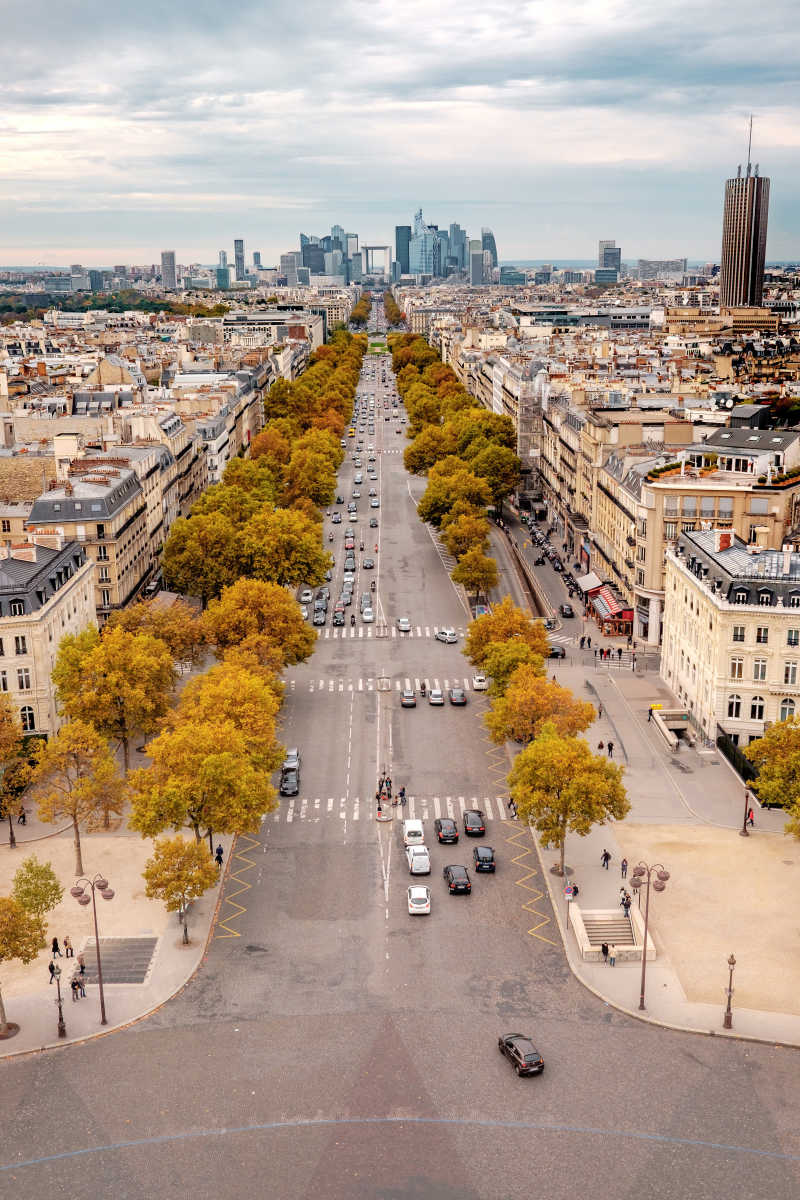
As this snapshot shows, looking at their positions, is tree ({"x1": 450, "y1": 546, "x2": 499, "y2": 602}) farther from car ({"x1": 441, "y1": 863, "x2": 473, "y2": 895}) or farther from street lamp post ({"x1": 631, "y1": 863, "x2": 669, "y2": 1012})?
car ({"x1": 441, "y1": 863, "x2": 473, "y2": 895})

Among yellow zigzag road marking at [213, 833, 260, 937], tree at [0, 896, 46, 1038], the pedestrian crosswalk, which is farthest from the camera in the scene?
the pedestrian crosswalk

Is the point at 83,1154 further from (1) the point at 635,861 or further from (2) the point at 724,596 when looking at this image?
(2) the point at 724,596

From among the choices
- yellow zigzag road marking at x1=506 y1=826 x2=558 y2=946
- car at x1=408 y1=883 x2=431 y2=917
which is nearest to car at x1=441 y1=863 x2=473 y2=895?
car at x1=408 y1=883 x2=431 y2=917

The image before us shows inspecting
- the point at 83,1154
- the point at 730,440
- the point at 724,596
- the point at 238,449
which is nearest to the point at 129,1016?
the point at 83,1154

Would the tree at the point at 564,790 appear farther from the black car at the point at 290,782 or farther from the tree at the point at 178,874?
the tree at the point at 178,874

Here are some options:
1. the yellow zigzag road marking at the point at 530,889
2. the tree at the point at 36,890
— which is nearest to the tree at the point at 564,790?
A: the yellow zigzag road marking at the point at 530,889
